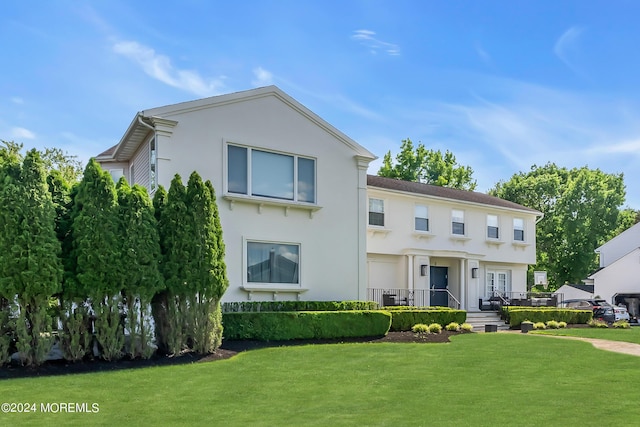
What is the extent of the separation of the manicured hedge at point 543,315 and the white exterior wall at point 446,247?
331cm

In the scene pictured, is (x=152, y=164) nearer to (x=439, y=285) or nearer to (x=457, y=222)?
(x=439, y=285)

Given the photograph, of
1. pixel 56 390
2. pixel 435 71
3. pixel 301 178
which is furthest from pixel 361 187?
pixel 56 390

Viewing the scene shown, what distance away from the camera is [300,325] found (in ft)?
47.2

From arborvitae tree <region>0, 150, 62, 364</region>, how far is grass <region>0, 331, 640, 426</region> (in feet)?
4.26

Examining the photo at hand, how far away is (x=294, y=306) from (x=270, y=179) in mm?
3687

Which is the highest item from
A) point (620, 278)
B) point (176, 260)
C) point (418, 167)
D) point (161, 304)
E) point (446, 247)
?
point (418, 167)

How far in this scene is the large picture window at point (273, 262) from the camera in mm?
16125

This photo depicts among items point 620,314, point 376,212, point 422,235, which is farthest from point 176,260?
point 620,314

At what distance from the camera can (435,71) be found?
18.8 metres

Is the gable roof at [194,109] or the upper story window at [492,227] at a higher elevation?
the gable roof at [194,109]

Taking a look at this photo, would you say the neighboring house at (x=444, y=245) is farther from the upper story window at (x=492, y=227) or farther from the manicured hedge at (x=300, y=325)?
the manicured hedge at (x=300, y=325)

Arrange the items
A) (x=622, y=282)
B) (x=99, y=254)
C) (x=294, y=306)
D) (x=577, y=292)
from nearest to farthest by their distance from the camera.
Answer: (x=99, y=254), (x=294, y=306), (x=622, y=282), (x=577, y=292)

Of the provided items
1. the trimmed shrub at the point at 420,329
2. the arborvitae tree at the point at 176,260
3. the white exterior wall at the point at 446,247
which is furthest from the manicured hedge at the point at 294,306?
the white exterior wall at the point at 446,247

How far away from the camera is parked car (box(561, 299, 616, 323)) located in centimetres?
2648
